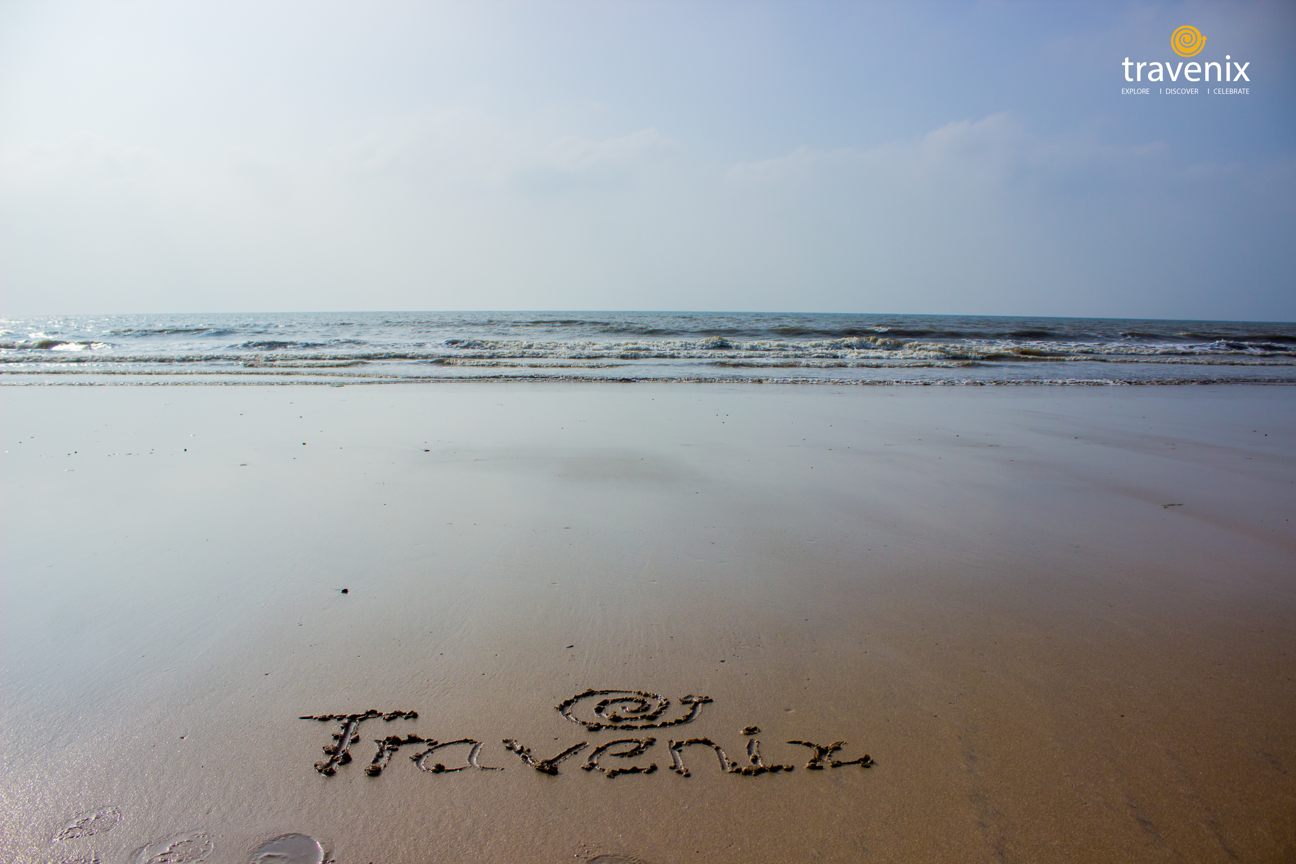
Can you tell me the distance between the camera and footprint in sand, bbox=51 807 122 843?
6.76ft

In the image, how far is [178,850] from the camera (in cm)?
202

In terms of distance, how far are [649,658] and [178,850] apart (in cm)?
170

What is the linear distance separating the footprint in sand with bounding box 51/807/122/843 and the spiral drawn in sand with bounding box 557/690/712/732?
138 cm

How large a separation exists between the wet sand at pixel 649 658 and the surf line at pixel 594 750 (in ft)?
0.05

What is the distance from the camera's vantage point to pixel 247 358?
19281 millimetres

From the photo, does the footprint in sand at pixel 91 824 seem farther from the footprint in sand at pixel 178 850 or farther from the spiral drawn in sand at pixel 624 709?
the spiral drawn in sand at pixel 624 709

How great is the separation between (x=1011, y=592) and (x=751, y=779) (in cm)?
221

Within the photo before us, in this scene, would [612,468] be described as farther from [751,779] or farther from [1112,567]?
[751,779]

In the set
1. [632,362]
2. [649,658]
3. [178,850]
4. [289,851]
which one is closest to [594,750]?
[649,658]

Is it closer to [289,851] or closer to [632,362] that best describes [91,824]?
[289,851]

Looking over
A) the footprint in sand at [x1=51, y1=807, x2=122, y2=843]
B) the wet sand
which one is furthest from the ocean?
the footprint in sand at [x1=51, y1=807, x2=122, y2=843]

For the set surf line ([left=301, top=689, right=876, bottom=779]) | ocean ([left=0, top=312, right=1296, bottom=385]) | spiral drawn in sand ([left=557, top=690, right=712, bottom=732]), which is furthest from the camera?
ocean ([left=0, top=312, right=1296, bottom=385])

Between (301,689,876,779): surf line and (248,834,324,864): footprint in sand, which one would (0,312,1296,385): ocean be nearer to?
(301,689,876,779): surf line

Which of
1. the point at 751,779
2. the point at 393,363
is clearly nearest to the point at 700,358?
the point at 393,363
